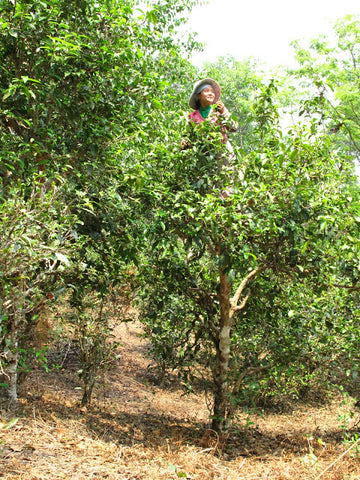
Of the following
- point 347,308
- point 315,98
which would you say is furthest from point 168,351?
point 315,98

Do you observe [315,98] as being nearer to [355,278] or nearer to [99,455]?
[355,278]

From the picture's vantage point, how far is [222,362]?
15.6 ft

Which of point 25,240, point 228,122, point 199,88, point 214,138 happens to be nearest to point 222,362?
point 214,138

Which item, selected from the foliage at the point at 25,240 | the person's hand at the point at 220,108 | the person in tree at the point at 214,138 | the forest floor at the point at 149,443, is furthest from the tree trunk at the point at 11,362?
the person's hand at the point at 220,108

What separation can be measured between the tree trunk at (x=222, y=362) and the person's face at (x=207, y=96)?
1901 millimetres

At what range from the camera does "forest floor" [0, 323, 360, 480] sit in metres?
3.43

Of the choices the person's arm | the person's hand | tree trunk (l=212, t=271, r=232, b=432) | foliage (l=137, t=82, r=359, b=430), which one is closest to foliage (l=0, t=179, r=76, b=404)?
foliage (l=137, t=82, r=359, b=430)

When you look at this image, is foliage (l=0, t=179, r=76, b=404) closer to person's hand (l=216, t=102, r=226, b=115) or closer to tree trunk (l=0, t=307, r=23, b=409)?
tree trunk (l=0, t=307, r=23, b=409)

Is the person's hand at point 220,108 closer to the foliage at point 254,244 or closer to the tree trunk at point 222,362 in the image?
the foliage at point 254,244

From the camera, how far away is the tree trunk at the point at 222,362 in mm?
4645

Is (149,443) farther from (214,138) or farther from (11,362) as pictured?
(214,138)

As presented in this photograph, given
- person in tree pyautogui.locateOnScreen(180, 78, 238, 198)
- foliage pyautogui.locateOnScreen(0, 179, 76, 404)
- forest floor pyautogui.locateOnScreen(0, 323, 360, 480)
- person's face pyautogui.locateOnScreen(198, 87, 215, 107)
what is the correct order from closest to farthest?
foliage pyautogui.locateOnScreen(0, 179, 76, 404) → forest floor pyautogui.locateOnScreen(0, 323, 360, 480) → person in tree pyautogui.locateOnScreen(180, 78, 238, 198) → person's face pyautogui.locateOnScreen(198, 87, 215, 107)

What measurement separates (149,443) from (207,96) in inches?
148

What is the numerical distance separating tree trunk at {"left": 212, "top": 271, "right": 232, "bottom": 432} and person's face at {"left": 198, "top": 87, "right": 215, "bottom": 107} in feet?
6.24
